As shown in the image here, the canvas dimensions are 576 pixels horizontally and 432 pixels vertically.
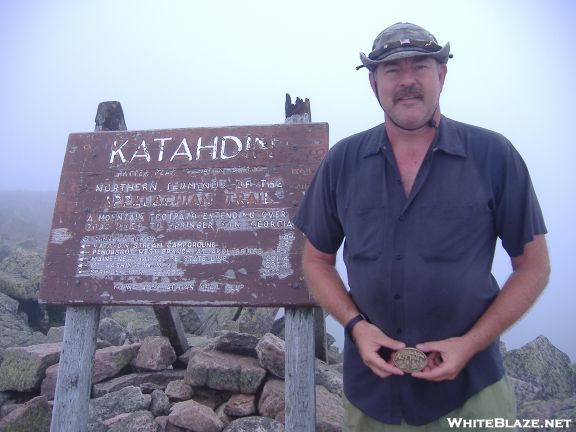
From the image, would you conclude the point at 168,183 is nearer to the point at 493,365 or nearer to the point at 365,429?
the point at 365,429

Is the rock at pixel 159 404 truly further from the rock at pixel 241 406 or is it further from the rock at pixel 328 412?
the rock at pixel 328 412

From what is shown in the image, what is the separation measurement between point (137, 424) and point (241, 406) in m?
1.03

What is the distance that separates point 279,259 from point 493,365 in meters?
1.83

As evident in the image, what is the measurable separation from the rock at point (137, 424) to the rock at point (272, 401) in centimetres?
105

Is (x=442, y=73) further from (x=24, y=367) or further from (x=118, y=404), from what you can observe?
(x=24, y=367)

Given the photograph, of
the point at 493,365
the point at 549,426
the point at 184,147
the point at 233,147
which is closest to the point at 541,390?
the point at 549,426

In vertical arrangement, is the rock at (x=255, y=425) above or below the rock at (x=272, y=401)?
below

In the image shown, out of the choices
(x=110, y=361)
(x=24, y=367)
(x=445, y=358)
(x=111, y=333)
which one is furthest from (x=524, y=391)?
(x=111, y=333)

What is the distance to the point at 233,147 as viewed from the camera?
4.23 metres

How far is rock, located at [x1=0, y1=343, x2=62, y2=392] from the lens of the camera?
233 inches

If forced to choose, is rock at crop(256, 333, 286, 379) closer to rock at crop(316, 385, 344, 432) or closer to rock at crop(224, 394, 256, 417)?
rock at crop(224, 394, 256, 417)

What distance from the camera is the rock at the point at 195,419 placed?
14.4ft

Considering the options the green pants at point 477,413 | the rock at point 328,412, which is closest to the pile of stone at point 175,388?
the rock at point 328,412

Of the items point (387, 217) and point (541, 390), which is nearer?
point (387, 217)
